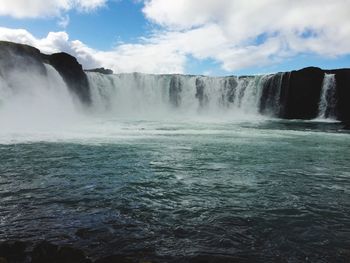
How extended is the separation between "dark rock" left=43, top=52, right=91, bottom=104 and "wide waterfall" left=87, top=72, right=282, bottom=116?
5.94 ft

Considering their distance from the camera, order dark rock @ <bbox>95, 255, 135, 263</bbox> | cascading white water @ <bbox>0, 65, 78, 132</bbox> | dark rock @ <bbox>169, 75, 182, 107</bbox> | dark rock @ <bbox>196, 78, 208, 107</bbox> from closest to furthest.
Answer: dark rock @ <bbox>95, 255, 135, 263</bbox>, cascading white water @ <bbox>0, 65, 78, 132</bbox>, dark rock @ <bbox>196, 78, 208, 107</bbox>, dark rock @ <bbox>169, 75, 182, 107</bbox>

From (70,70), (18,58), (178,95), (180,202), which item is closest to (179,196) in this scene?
(180,202)

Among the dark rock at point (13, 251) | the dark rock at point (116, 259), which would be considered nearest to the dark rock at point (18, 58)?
the dark rock at point (13, 251)

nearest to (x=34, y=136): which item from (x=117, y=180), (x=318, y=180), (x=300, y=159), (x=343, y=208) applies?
(x=117, y=180)

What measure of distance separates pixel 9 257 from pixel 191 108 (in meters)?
45.0

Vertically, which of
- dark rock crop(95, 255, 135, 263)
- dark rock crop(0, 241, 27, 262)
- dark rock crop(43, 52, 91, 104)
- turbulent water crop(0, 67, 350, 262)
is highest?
dark rock crop(43, 52, 91, 104)

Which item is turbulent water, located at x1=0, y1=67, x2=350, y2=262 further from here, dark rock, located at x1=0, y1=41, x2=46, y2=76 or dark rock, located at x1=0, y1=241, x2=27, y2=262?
dark rock, located at x1=0, y1=41, x2=46, y2=76

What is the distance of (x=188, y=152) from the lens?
14.9 metres

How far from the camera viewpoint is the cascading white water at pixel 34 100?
85.1ft

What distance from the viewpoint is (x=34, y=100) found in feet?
108

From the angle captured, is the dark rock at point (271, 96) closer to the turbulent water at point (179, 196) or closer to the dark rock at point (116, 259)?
the turbulent water at point (179, 196)

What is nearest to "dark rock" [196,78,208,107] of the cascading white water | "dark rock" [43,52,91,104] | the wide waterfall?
the wide waterfall

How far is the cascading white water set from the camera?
2595 centimetres

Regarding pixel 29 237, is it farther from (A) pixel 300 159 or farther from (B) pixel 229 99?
(B) pixel 229 99
